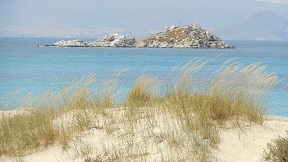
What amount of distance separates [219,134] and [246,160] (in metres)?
0.92

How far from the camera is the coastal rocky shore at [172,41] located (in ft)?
425

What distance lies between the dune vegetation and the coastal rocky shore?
387 ft

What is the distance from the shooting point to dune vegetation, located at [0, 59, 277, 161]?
27.6 feet

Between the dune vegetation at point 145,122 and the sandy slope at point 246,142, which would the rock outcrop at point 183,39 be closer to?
the dune vegetation at point 145,122

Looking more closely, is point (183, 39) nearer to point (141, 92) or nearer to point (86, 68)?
point (86, 68)

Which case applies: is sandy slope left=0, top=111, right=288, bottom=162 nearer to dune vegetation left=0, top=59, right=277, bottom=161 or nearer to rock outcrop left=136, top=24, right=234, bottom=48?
dune vegetation left=0, top=59, right=277, bottom=161

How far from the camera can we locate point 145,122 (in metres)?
9.83

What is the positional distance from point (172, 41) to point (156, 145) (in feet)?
412

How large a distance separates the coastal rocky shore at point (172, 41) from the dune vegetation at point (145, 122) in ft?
387

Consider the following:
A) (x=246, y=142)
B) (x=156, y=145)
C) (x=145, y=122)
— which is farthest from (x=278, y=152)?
(x=145, y=122)

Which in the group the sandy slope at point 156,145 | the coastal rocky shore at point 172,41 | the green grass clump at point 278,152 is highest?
the green grass clump at point 278,152

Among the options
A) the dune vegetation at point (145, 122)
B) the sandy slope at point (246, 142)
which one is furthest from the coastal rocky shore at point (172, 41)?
the sandy slope at point (246, 142)

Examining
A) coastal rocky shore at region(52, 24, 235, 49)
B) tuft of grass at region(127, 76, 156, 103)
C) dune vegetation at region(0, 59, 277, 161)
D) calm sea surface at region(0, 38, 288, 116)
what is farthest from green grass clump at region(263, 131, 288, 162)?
coastal rocky shore at region(52, 24, 235, 49)

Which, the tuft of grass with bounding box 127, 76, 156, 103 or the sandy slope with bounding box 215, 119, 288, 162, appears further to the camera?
the tuft of grass with bounding box 127, 76, 156, 103
